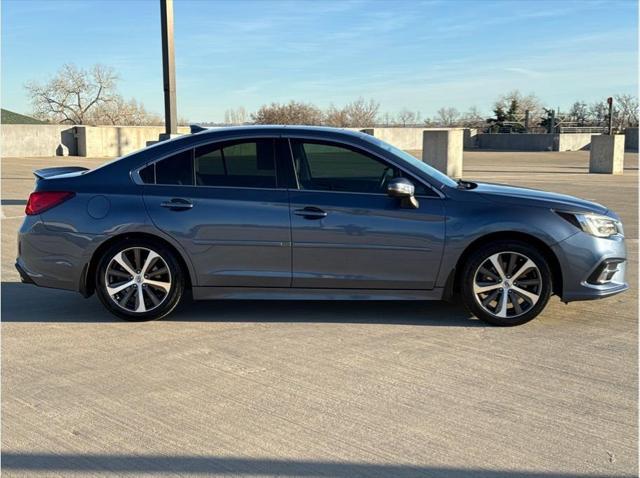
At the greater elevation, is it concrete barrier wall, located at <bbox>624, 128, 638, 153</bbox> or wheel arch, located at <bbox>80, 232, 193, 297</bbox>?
concrete barrier wall, located at <bbox>624, 128, 638, 153</bbox>

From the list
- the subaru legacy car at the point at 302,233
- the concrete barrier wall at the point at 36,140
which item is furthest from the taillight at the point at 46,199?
the concrete barrier wall at the point at 36,140

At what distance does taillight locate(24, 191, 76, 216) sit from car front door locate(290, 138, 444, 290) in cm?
186

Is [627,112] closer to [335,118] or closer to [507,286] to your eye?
[335,118]

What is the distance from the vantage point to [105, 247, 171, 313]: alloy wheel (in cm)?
585

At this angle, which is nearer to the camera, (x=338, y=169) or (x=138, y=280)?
(x=138, y=280)

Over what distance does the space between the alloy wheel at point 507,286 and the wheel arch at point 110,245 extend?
233 cm

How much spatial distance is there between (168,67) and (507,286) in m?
9.36

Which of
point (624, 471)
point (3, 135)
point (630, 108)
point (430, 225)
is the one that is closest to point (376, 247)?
point (430, 225)

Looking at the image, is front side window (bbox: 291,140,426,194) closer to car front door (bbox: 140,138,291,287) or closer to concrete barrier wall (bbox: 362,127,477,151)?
car front door (bbox: 140,138,291,287)

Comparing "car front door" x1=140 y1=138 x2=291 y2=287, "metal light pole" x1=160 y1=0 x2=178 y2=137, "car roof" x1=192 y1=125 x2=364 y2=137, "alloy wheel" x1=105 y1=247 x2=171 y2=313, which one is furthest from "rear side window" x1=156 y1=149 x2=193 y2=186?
"metal light pole" x1=160 y1=0 x2=178 y2=137

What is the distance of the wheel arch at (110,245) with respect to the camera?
19.2 ft

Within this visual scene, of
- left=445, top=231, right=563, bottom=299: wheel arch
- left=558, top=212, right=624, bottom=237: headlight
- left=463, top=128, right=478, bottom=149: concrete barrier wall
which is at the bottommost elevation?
left=445, top=231, right=563, bottom=299: wheel arch

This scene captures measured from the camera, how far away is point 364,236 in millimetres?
5730

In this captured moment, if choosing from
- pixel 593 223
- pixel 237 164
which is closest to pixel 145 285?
pixel 237 164
